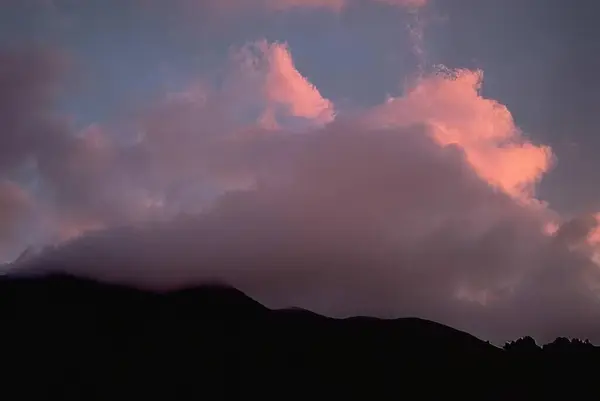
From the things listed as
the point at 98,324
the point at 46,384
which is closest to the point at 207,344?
the point at 98,324

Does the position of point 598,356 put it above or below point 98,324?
above

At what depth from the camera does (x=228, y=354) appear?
160 meters

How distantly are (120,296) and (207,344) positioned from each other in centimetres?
3626

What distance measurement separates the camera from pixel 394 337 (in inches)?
7456

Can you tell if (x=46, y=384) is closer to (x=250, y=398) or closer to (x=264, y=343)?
(x=250, y=398)

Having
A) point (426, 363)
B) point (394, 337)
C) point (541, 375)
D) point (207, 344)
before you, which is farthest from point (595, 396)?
point (207, 344)

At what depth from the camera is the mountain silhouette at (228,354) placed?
13625 centimetres

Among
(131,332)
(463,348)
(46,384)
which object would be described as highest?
(463,348)

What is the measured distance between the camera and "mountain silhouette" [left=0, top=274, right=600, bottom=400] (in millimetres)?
136250

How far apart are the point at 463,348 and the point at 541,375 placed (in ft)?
99.9

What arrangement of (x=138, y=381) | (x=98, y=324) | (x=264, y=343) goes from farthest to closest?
(x=264, y=343) → (x=98, y=324) → (x=138, y=381)

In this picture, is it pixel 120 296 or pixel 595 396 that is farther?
pixel 120 296

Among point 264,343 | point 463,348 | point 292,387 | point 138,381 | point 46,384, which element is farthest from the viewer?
point 463,348

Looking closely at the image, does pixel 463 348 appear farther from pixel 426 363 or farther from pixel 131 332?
pixel 131 332
